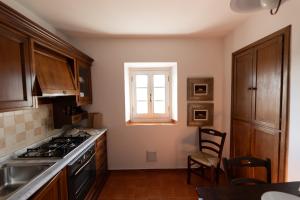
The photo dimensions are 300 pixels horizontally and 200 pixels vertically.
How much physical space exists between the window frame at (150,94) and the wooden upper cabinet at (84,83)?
76 centimetres

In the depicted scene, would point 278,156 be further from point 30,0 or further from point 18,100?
point 30,0

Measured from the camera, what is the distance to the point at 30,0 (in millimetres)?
1650

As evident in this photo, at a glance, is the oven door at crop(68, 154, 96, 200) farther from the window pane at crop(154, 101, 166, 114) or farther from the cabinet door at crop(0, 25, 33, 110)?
the window pane at crop(154, 101, 166, 114)

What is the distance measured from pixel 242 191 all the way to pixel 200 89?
192cm

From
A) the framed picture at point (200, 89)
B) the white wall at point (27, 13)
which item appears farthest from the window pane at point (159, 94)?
the white wall at point (27, 13)

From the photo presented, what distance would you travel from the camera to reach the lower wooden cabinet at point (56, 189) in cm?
114

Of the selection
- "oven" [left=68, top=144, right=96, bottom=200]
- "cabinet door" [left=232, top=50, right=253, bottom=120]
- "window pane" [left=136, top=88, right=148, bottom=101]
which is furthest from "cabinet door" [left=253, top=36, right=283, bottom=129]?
"oven" [left=68, top=144, right=96, bottom=200]

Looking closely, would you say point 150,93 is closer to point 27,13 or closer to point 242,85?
point 242,85

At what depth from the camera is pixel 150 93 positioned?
3.14m

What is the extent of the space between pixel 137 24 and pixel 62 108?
155 cm

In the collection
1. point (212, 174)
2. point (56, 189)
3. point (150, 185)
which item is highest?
point (56, 189)

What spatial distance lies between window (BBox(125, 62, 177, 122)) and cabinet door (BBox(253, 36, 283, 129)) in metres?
1.47

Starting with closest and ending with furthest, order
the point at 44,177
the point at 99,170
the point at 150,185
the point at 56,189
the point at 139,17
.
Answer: the point at 44,177, the point at 56,189, the point at 139,17, the point at 99,170, the point at 150,185

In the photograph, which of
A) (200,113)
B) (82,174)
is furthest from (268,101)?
(82,174)
